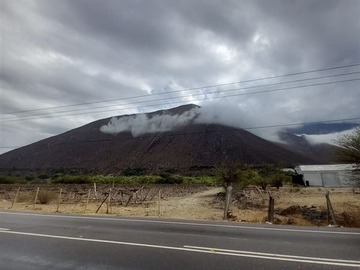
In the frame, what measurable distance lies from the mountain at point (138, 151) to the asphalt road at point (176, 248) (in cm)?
11348

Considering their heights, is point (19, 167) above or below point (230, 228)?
above

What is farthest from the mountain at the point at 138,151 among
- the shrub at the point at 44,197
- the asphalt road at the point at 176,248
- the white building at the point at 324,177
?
the asphalt road at the point at 176,248

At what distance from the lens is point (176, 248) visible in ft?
27.2

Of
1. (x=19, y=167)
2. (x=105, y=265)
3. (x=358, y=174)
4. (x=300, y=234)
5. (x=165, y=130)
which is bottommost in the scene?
(x=105, y=265)

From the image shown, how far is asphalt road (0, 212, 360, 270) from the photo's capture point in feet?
22.6

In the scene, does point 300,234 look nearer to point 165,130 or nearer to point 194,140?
point 194,140

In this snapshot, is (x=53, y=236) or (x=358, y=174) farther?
(x=358, y=174)

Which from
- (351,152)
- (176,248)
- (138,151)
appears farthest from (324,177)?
(138,151)

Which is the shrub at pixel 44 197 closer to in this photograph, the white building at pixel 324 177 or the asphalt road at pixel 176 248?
the asphalt road at pixel 176 248

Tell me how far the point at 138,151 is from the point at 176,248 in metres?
149

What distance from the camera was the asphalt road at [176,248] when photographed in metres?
6.88

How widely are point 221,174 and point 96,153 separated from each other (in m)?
126

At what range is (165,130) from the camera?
19138 cm

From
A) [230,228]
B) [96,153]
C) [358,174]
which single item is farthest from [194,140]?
[230,228]
